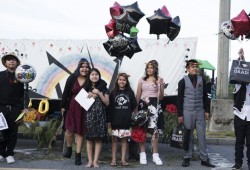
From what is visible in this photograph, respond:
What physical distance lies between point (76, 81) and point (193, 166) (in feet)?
7.91

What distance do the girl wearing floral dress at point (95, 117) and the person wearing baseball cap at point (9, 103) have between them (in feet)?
4.07

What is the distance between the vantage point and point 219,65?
12180mm

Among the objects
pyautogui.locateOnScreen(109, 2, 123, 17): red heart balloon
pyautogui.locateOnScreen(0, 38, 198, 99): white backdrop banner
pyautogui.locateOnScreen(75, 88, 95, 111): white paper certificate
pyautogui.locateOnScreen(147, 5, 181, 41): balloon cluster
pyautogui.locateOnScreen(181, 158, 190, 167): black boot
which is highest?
pyautogui.locateOnScreen(109, 2, 123, 17): red heart balloon

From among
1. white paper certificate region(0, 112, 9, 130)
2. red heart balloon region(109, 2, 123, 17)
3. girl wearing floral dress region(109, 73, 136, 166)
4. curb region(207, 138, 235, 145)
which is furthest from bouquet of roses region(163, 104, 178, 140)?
curb region(207, 138, 235, 145)

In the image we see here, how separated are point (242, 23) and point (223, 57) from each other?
5772mm

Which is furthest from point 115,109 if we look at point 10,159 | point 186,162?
point 10,159

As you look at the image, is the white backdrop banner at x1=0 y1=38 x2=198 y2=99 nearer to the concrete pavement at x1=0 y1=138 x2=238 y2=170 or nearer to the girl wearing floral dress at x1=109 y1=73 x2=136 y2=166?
the concrete pavement at x1=0 y1=138 x2=238 y2=170

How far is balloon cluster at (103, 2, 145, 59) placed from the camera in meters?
7.21

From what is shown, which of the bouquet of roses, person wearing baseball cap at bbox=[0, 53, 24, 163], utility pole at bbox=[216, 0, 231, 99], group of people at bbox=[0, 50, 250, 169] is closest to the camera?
group of people at bbox=[0, 50, 250, 169]

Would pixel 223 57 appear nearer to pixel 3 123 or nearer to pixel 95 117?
pixel 95 117

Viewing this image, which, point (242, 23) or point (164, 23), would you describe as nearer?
point (242, 23)

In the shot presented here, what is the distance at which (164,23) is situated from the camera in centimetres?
734

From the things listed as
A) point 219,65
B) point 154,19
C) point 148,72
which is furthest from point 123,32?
point 219,65

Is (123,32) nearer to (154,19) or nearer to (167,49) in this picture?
(154,19)
